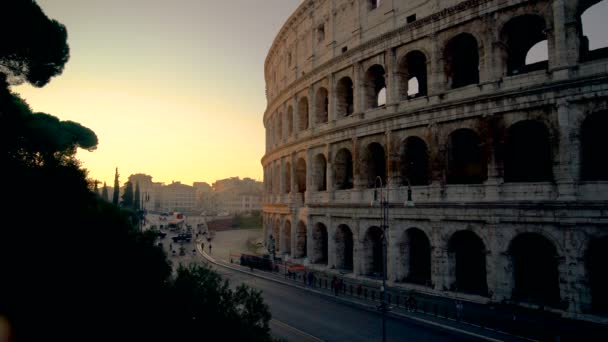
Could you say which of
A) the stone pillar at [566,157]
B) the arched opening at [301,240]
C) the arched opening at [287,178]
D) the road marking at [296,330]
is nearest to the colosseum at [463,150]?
the stone pillar at [566,157]

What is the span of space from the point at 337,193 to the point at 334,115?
5689mm

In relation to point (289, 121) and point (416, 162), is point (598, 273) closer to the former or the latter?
point (416, 162)

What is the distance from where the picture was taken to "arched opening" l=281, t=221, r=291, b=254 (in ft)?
109

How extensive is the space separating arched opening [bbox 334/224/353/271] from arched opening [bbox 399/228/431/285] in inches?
191

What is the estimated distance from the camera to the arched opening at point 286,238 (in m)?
33.3

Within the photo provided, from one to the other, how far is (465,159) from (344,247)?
10.3 metres

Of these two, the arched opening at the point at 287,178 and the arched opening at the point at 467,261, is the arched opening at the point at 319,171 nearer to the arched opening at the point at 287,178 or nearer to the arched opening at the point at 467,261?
the arched opening at the point at 287,178

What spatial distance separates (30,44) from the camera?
15273 mm

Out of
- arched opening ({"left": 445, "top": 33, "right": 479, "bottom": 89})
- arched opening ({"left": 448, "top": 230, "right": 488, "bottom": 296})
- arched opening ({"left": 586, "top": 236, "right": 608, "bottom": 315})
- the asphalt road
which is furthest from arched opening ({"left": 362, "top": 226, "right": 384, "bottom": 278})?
arched opening ({"left": 586, "top": 236, "right": 608, "bottom": 315})

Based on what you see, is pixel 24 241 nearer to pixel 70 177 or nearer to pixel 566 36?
pixel 70 177

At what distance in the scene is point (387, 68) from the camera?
76.8ft

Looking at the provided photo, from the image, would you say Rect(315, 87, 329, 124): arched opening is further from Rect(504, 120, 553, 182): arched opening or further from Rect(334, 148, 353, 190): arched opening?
Rect(504, 120, 553, 182): arched opening

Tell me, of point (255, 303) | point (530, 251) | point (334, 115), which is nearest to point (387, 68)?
point (334, 115)

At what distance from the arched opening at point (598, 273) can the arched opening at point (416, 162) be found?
28.6ft
